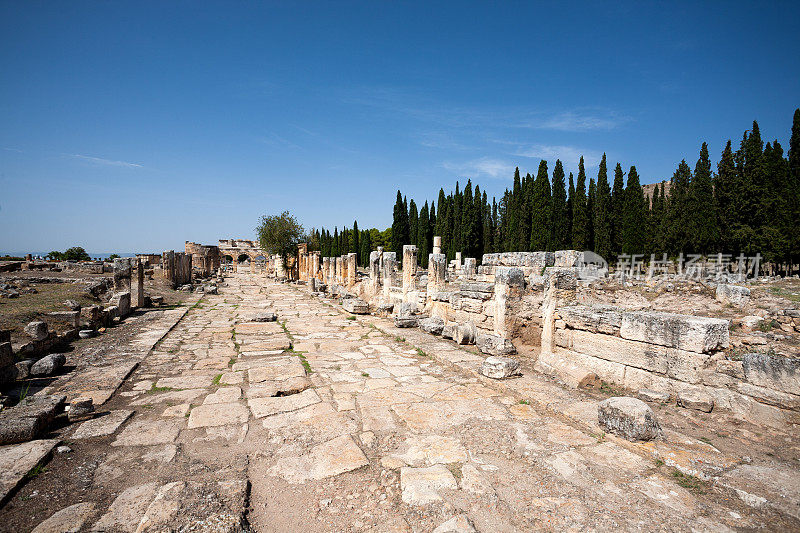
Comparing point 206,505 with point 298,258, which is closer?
point 206,505

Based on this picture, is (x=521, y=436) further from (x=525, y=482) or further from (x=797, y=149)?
(x=797, y=149)

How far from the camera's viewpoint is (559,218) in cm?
3309

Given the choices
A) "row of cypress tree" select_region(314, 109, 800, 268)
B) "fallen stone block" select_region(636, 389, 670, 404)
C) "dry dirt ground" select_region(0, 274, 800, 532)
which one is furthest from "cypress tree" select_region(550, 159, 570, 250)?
"dry dirt ground" select_region(0, 274, 800, 532)

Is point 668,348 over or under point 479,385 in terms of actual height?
over

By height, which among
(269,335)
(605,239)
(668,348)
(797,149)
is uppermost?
(797,149)

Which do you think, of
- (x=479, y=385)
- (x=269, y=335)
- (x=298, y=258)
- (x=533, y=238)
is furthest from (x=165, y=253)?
(x=533, y=238)

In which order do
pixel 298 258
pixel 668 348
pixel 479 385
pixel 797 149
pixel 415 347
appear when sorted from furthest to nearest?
pixel 298 258
pixel 797 149
pixel 415 347
pixel 479 385
pixel 668 348

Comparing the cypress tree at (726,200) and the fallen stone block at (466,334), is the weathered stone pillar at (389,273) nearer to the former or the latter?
the fallen stone block at (466,334)

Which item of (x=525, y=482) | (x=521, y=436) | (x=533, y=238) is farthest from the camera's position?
(x=533, y=238)

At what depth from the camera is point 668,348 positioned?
4324 millimetres

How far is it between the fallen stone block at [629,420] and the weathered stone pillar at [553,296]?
88.0 inches

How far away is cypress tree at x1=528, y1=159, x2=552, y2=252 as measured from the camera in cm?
3294

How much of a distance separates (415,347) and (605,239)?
2911cm

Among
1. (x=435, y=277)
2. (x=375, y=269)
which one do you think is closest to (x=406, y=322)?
(x=435, y=277)
